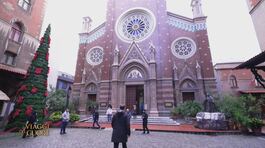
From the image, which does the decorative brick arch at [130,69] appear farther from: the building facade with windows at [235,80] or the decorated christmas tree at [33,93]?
the building facade with windows at [235,80]

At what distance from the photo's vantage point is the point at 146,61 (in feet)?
65.4

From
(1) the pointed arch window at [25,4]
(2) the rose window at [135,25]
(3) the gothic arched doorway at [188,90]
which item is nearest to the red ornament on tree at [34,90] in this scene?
(1) the pointed arch window at [25,4]

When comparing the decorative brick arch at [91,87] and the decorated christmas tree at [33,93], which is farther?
the decorative brick arch at [91,87]

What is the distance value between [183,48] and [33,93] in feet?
60.1

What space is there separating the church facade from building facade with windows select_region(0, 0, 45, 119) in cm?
857

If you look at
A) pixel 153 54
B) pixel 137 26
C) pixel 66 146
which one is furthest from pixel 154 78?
A: pixel 66 146

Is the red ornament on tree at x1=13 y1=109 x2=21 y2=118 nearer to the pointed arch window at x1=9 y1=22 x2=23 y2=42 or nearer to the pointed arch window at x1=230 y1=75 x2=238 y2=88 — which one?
the pointed arch window at x1=9 y1=22 x2=23 y2=42

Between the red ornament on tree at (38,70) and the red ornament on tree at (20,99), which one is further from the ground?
the red ornament on tree at (38,70)

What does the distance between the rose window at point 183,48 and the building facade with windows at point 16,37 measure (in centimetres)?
1729

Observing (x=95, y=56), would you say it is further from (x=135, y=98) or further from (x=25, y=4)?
(x=25, y=4)

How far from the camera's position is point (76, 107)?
68.3ft

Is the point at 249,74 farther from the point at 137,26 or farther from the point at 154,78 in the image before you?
the point at 137,26

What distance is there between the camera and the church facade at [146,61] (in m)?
18.8

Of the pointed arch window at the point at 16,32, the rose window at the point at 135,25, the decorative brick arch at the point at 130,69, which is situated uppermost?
the rose window at the point at 135,25
